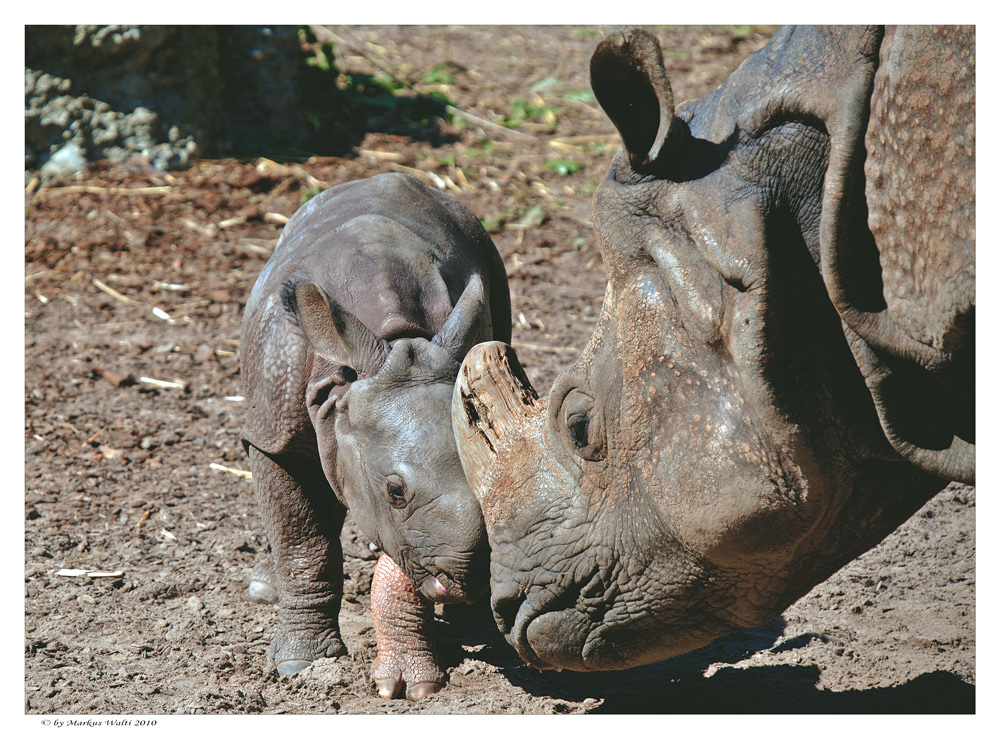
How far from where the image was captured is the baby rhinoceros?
12.1 feet

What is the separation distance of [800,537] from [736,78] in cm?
102

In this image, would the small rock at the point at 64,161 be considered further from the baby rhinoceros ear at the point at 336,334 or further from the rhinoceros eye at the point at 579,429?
the rhinoceros eye at the point at 579,429

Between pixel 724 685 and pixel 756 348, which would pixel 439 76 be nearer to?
pixel 724 685

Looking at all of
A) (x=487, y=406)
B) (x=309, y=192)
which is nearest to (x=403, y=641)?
(x=487, y=406)

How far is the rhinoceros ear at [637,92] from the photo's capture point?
A: 6.84 ft

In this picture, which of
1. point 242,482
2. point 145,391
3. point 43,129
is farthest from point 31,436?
point 43,129

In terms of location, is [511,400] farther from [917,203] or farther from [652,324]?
[917,203]

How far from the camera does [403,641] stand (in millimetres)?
3961

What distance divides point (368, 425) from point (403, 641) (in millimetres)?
867

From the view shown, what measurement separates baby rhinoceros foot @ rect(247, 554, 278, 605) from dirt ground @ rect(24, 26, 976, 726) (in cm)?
5

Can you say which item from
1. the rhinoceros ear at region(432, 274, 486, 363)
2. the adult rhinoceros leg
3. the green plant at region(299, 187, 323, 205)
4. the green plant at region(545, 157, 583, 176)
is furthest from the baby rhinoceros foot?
the green plant at region(545, 157, 583, 176)

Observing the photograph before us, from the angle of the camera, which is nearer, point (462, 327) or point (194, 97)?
point (462, 327)

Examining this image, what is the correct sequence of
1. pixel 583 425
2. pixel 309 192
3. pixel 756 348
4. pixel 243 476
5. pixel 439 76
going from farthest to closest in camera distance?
pixel 439 76
pixel 309 192
pixel 243 476
pixel 583 425
pixel 756 348

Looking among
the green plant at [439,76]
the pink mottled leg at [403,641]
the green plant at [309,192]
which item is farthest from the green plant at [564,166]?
the pink mottled leg at [403,641]
